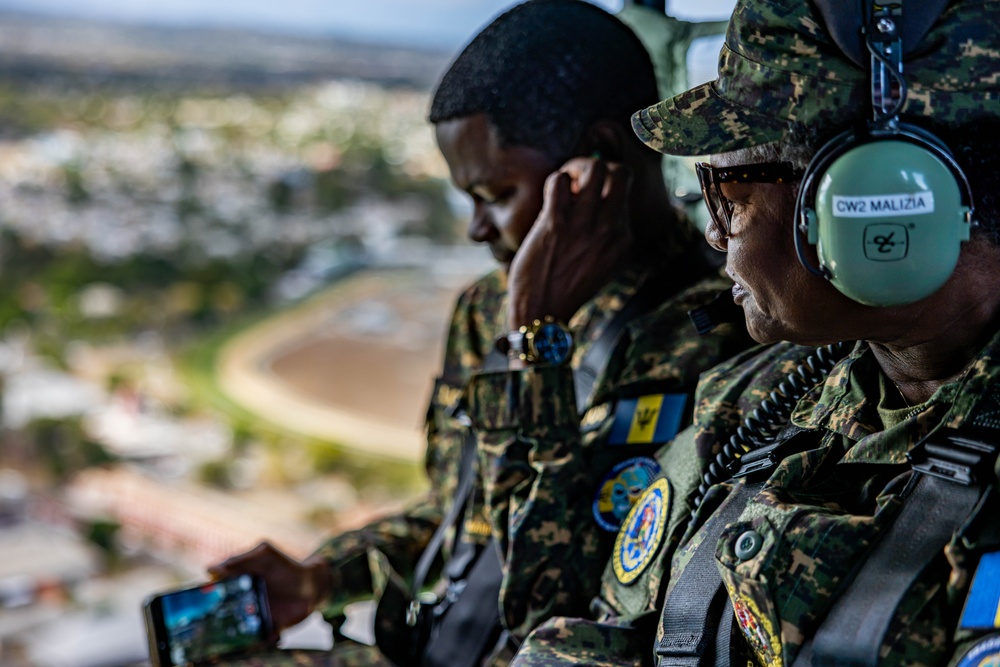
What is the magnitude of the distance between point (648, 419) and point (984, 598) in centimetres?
61

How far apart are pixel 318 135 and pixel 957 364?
14994mm

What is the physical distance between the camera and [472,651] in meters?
1.44

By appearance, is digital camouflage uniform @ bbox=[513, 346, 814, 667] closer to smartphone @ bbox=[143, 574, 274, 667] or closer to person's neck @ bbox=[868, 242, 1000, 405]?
person's neck @ bbox=[868, 242, 1000, 405]

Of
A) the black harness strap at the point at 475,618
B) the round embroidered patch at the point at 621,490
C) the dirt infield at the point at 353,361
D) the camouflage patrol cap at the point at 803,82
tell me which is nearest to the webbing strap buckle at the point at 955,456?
the camouflage patrol cap at the point at 803,82

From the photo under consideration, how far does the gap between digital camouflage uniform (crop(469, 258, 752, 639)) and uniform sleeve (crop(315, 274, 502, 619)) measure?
29cm

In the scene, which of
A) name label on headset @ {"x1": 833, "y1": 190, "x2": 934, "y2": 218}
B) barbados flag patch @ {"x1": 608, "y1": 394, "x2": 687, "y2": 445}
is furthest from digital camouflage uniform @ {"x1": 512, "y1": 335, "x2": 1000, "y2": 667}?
barbados flag patch @ {"x1": 608, "y1": 394, "x2": 687, "y2": 445}

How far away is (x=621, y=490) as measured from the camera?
4.19ft

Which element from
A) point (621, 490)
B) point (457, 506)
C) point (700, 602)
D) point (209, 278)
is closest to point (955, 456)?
point (700, 602)

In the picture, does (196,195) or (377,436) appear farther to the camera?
(196,195)

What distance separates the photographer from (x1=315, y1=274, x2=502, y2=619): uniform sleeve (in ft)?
5.45

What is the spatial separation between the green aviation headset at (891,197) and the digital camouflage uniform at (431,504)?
870mm

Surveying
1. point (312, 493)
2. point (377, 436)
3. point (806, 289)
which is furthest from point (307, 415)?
point (806, 289)

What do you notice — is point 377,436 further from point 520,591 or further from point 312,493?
point 520,591

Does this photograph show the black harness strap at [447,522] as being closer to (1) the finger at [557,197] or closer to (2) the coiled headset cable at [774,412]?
(1) the finger at [557,197]
